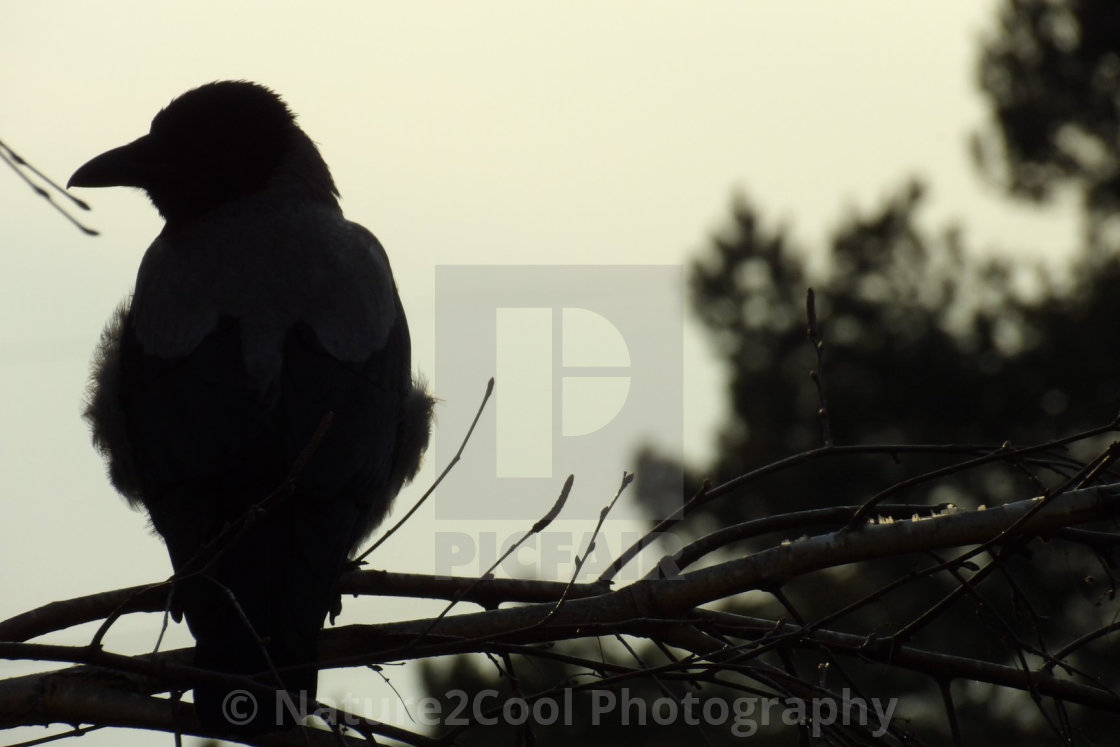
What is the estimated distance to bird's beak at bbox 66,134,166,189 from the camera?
17.7 feet

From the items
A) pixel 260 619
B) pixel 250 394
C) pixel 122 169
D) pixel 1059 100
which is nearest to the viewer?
pixel 260 619

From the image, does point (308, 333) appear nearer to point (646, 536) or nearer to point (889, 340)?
point (646, 536)

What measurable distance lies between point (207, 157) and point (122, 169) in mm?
322

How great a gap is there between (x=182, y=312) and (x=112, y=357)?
22.7 inches

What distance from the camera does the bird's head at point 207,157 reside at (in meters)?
5.33

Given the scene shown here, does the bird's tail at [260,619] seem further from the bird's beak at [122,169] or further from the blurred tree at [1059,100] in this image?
the blurred tree at [1059,100]

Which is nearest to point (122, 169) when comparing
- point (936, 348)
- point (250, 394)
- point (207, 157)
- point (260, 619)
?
point (207, 157)

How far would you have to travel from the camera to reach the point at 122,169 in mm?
5406

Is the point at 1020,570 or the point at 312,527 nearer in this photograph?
the point at 312,527

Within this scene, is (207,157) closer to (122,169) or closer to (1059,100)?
(122,169)

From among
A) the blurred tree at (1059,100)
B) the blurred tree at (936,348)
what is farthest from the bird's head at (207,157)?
the blurred tree at (1059,100)

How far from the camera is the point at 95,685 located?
324 centimetres

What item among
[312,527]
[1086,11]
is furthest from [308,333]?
[1086,11]

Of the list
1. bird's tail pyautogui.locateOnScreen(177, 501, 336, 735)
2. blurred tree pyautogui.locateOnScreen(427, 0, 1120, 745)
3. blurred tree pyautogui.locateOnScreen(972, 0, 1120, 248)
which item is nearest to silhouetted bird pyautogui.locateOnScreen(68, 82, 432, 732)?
bird's tail pyautogui.locateOnScreen(177, 501, 336, 735)
